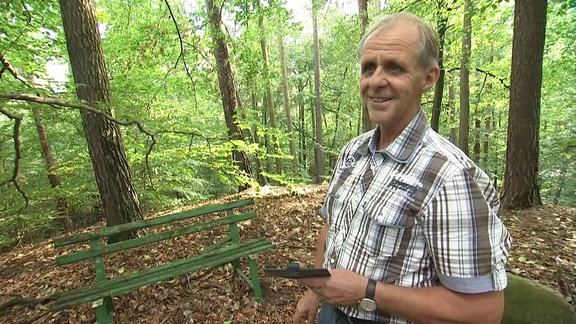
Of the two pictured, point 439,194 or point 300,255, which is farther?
point 300,255

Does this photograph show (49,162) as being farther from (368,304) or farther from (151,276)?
(368,304)

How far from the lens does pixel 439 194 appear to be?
1082 mm

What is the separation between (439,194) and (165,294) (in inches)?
131

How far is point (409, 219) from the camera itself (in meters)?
1.14

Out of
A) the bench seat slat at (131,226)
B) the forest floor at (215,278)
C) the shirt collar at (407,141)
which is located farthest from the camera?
the forest floor at (215,278)

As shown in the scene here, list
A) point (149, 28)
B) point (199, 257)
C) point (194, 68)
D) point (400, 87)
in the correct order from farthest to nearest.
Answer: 1. point (194, 68)
2. point (149, 28)
3. point (199, 257)
4. point (400, 87)

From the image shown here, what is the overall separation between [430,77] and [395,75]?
0.53 feet

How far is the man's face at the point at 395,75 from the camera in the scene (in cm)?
127

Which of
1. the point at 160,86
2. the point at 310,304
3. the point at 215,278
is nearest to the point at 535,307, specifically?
the point at 310,304

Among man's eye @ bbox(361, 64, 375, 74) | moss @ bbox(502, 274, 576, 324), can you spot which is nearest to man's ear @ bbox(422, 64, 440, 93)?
man's eye @ bbox(361, 64, 375, 74)

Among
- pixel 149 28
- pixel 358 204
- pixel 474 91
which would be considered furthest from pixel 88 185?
pixel 474 91

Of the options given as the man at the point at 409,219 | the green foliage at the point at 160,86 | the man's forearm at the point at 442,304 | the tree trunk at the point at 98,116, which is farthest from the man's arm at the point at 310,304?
the tree trunk at the point at 98,116

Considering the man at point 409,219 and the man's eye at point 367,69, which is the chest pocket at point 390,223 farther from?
the man's eye at point 367,69

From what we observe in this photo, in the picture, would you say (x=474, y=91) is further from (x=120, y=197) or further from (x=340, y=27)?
(x=120, y=197)
